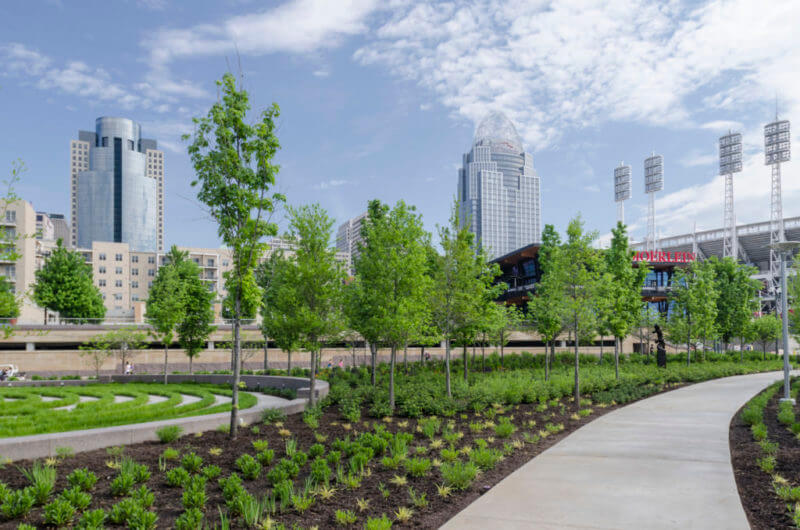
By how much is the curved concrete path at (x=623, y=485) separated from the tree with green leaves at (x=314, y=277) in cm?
919

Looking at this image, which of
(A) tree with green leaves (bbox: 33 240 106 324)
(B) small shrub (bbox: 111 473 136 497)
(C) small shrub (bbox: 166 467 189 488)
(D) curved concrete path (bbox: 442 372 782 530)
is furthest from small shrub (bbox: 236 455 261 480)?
(A) tree with green leaves (bbox: 33 240 106 324)

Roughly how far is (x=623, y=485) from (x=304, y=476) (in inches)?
209

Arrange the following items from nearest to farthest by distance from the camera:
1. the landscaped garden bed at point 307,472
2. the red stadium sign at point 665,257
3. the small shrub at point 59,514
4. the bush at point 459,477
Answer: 1. the small shrub at point 59,514
2. the landscaped garden bed at point 307,472
3. the bush at point 459,477
4. the red stadium sign at point 665,257

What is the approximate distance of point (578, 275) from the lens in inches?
840

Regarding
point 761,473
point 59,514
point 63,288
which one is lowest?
point 761,473

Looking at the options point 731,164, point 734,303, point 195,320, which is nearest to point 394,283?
point 195,320

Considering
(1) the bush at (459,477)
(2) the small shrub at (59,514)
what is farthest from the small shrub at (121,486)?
(1) the bush at (459,477)

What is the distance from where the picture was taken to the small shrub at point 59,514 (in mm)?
7203

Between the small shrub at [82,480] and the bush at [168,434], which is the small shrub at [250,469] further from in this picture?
the bush at [168,434]

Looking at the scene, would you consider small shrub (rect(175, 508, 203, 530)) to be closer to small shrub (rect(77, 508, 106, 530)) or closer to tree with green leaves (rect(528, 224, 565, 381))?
small shrub (rect(77, 508, 106, 530))

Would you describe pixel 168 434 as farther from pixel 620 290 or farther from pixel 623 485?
pixel 620 290

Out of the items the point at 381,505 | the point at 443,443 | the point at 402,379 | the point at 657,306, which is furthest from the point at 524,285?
the point at 381,505

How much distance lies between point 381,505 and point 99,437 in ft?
22.5

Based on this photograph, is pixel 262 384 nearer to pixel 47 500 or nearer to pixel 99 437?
pixel 99 437
